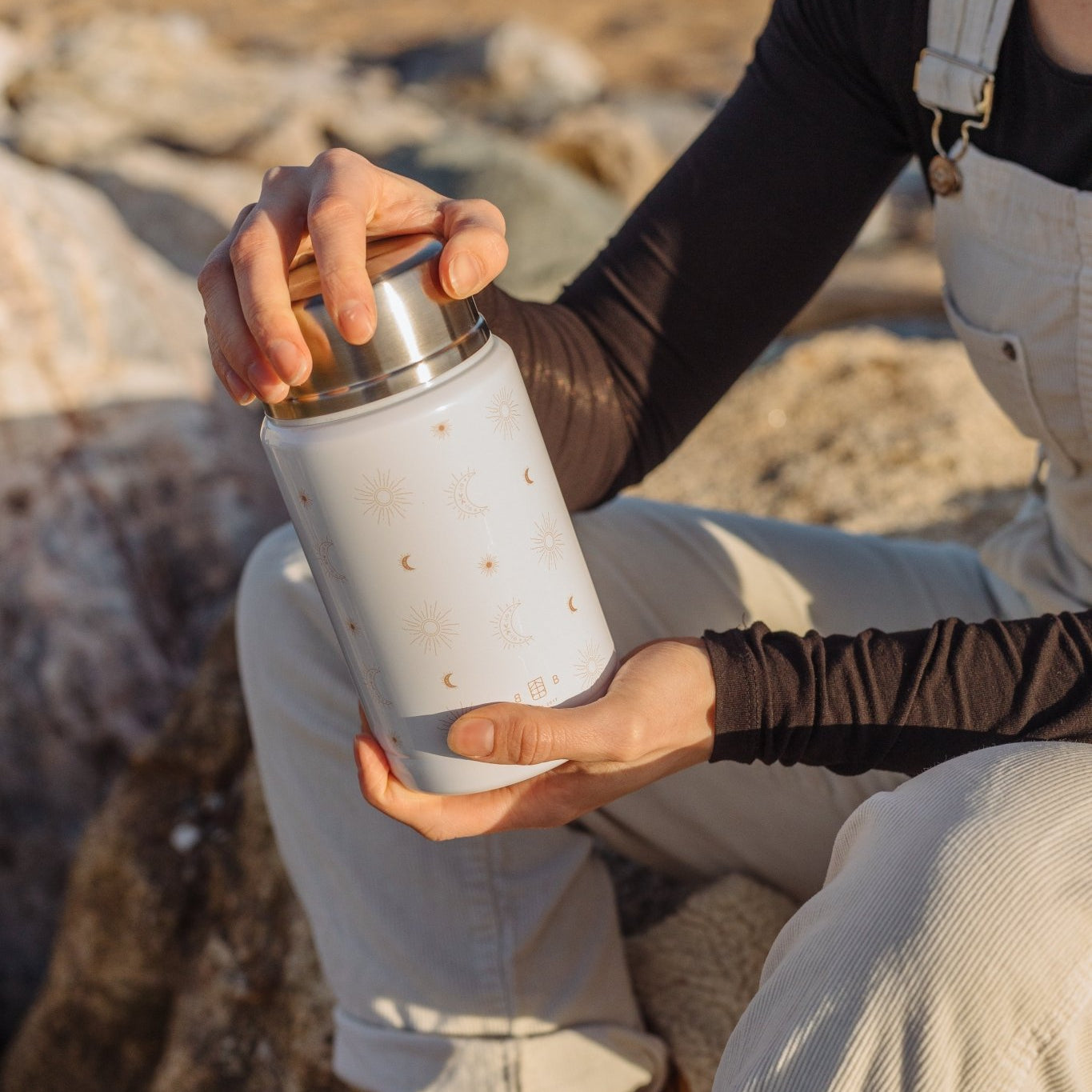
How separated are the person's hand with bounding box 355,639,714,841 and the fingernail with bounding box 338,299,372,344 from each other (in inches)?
10.1

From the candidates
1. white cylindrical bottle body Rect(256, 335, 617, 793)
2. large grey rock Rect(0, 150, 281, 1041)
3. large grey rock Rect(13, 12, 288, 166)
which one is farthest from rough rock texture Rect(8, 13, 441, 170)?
white cylindrical bottle body Rect(256, 335, 617, 793)

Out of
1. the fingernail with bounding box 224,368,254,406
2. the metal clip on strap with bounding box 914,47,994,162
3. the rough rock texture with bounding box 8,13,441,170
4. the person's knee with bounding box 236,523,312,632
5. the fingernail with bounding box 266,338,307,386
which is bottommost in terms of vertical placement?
the rough rock texture with bounding box 8,13,441,170

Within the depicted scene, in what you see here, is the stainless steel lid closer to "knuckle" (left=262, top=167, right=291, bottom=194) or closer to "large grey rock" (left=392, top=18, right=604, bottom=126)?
"knuckle" (left=262, top=167, right=291, bottom=194)

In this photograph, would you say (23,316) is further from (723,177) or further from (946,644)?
(946,644)

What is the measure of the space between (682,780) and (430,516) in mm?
506

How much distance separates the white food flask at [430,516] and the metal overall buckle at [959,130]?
49 cm

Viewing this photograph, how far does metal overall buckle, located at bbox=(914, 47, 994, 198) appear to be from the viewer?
98 cm

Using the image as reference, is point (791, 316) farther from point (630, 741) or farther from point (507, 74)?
point (507, 74)

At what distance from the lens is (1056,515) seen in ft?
3.75

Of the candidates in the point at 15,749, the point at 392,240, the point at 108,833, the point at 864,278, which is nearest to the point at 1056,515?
the point at 392,240

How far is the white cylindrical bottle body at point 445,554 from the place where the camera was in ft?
2.39

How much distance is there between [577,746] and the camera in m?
0.80

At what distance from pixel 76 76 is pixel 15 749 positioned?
367 centimetres

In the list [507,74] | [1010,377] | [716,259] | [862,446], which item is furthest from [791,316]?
[507,74]
